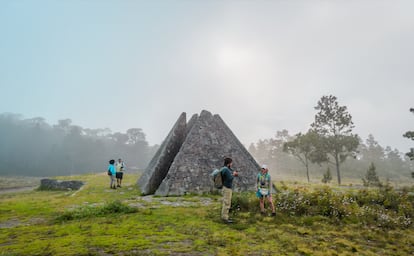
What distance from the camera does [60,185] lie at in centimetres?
2016

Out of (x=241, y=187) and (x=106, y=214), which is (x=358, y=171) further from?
(x=106, y=214)

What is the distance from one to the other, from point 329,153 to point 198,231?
38.7 metres

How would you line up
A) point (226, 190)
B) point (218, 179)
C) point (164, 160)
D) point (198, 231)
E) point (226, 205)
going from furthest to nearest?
1. point (164, 160)
2. point (218, 179)
3. point (226, 190)
4. point (226, 205)
5. point (198, 231)

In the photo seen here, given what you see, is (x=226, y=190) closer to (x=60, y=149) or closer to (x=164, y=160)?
(x=164, y=160)

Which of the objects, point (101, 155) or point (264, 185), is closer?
point (264, 185)

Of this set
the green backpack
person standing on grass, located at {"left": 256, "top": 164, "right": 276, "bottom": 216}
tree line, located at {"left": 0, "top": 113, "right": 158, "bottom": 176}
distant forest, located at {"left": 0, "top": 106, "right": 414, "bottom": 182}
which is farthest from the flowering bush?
tree line, located at {"left": 0, "top": 113, "right": 158, "bottom": 176}

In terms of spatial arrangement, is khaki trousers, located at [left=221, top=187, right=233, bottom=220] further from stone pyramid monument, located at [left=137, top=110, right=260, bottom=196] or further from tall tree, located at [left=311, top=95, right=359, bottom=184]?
tall tree, located at [left=311, top=95, right=359, bottom=184]

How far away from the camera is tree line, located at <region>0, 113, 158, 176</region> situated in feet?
289

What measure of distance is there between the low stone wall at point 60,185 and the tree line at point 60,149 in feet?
222

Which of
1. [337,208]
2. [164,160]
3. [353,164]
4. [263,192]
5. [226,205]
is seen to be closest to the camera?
[226,205]

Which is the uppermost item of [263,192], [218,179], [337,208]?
[218,179]

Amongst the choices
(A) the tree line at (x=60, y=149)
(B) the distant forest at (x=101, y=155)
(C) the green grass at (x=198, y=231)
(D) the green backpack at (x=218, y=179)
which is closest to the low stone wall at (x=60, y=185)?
(C) the green grass at (x=198, y=231)

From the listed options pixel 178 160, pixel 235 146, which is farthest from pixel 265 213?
pixel 235 146

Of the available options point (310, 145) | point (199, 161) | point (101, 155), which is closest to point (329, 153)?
point (310, 145)
